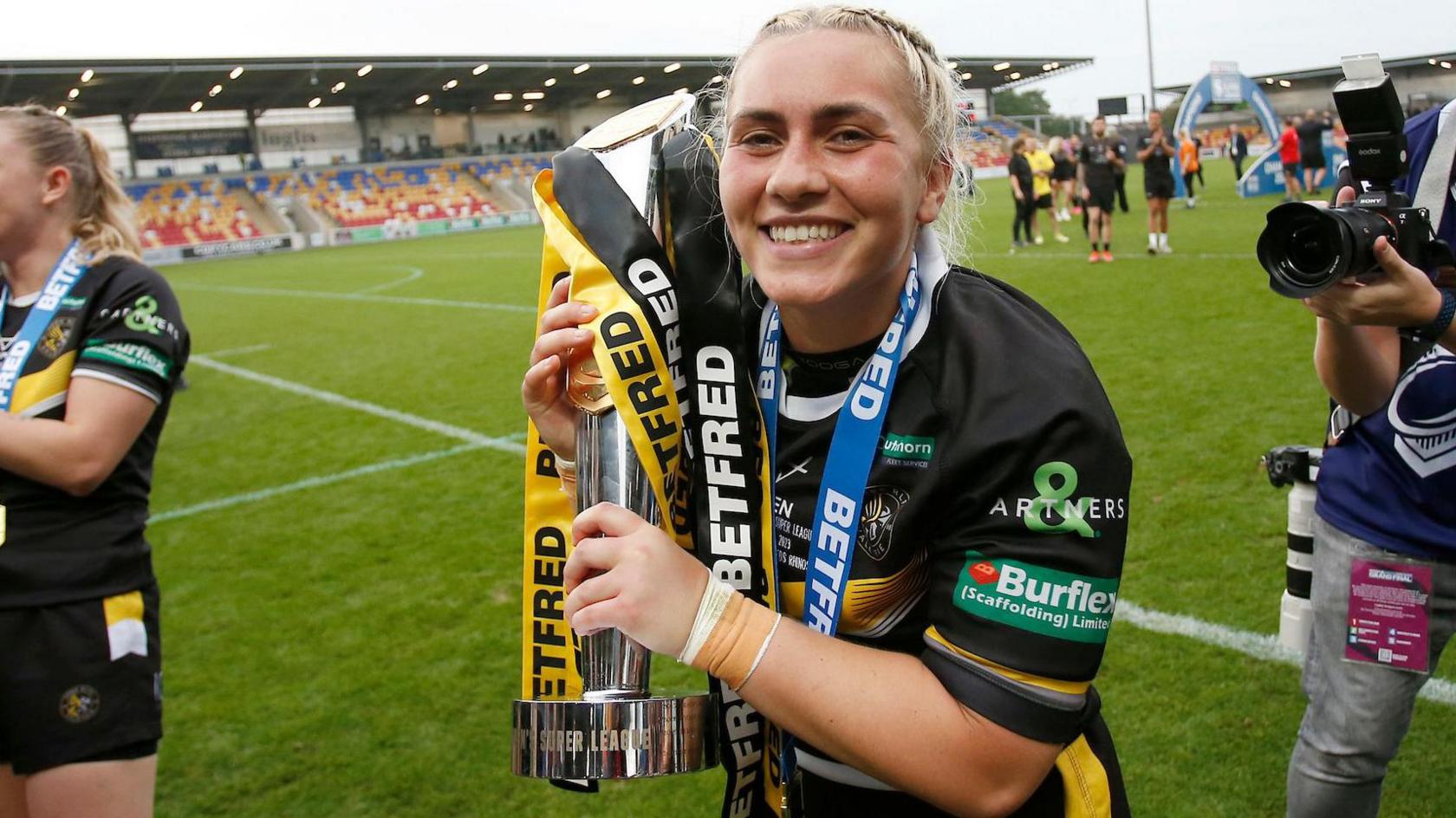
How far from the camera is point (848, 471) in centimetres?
141

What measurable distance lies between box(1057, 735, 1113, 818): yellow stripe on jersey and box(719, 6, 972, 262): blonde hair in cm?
81

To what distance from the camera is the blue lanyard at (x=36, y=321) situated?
2266 mm

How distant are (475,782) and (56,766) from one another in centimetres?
149

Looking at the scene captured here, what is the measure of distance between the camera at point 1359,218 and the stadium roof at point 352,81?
100 ft

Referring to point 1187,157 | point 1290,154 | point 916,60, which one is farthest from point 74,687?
point 1290,154

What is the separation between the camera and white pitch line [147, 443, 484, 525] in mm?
6555

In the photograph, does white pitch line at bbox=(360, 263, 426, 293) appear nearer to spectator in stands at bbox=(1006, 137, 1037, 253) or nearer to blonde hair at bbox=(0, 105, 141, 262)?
spectator in stands at bbox=(1006, 137, 1037, 253)

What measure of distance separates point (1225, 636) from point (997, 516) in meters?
3.04

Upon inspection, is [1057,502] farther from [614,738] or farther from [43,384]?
[43,384]

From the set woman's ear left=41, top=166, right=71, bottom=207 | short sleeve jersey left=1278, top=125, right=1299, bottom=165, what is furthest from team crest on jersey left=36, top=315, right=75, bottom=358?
short sleeve jersey left=1278, top=125, right=1299, bottom=165

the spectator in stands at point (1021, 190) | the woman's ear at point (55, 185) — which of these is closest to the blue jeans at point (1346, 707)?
the woman's ear at point (55, 185)

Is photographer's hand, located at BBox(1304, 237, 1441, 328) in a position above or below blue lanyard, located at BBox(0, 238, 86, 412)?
below

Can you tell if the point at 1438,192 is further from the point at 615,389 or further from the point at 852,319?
the point at 615,389

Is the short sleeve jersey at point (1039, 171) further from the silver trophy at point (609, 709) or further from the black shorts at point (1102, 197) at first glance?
the silver trophy at point (609, 709)
